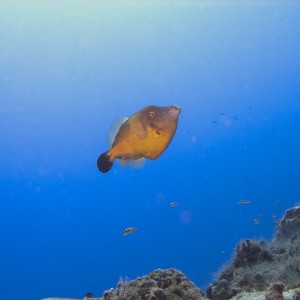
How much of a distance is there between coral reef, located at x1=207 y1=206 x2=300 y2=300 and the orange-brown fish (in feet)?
7.98

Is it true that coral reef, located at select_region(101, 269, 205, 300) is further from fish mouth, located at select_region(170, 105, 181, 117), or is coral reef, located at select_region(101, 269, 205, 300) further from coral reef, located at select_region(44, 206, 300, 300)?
fish mouth, located at select_region(170, 105, 181, 117)

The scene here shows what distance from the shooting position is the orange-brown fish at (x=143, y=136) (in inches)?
156

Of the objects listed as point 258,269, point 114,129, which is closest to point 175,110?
point 114,129

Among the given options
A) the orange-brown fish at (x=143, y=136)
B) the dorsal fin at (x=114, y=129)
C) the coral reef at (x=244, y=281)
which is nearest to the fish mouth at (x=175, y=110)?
the orange-brown fish at (x=143, y=136)

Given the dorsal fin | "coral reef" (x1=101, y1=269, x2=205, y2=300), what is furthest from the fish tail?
"coral reef" (x1=101, y1=269, x2=205, y2=300)

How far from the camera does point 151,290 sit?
5.38 m

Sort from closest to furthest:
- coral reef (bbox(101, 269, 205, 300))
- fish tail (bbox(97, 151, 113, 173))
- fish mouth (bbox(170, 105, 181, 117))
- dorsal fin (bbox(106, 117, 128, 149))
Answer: fish mouth (bbox(170, 105, 181, 117))
fish tail (bbox(97, 151, 113, 173))
dorsal fin (bbox(106, 117, 128, 149))
coral reef (bbox(101, 269, 205, 300))

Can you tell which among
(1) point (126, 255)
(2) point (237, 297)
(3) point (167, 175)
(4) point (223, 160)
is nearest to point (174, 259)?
(1) point (126, 255)

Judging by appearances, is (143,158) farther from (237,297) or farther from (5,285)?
(5,285)

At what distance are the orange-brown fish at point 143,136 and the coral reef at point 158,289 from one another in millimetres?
2090

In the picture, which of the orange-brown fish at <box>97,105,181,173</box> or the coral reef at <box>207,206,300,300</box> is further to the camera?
the coral reef at <box>207,206,300,300</box>

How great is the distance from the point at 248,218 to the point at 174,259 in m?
23.5

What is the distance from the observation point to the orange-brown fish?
13.0ft

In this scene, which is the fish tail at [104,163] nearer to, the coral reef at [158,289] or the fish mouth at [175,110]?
the fish mouth at [175,110]
